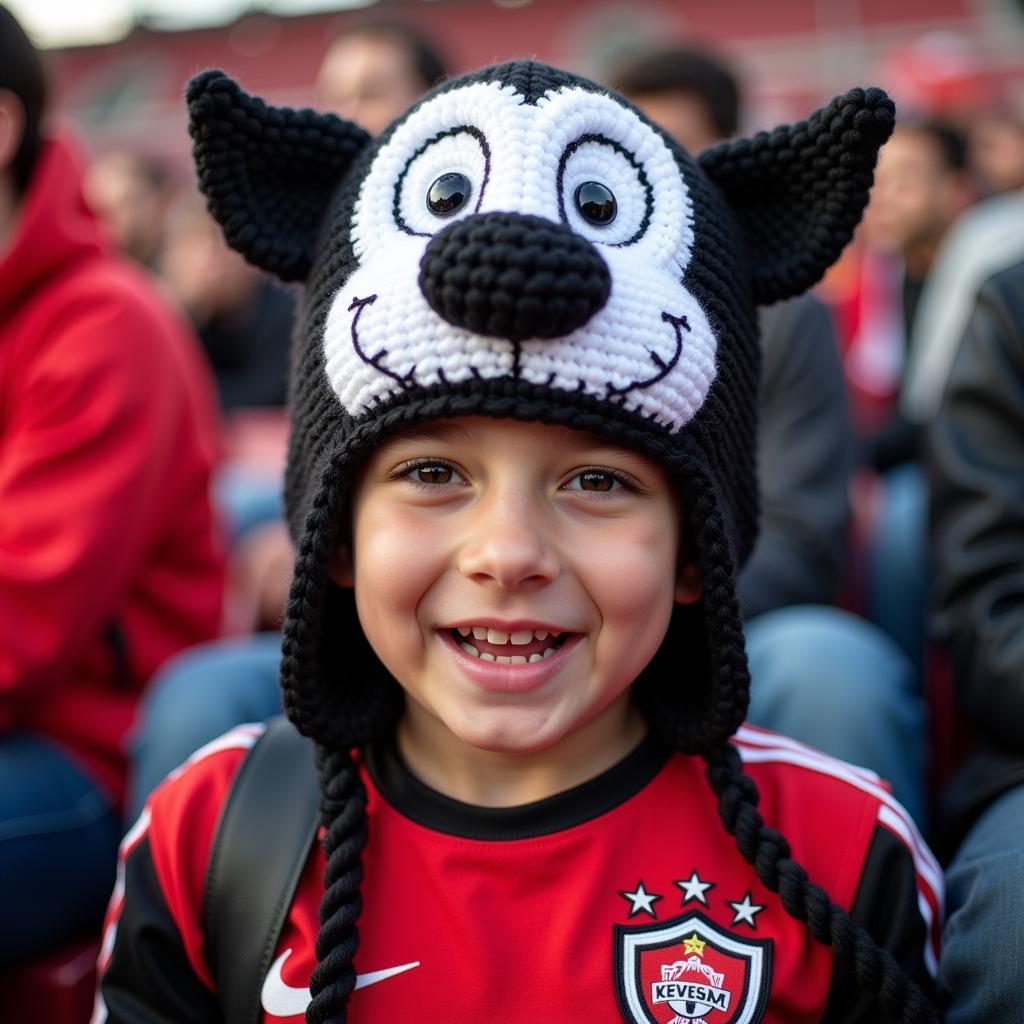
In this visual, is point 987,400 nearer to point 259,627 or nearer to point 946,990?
point 946,990

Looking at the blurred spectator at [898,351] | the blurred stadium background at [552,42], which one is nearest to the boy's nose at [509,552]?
the blurred spectator at [898,351]

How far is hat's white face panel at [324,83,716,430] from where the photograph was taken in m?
1.21

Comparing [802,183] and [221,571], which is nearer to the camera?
[802,183]

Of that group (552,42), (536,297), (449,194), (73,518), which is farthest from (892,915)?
(552,42)

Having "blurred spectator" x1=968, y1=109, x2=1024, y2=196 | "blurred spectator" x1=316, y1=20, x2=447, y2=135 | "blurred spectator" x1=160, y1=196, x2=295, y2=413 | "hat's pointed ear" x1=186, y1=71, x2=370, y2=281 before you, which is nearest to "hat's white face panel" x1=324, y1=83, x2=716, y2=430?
"hat's pointed ear" x1=186, y1=71, x2=370, y2=281

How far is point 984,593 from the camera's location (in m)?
1.75

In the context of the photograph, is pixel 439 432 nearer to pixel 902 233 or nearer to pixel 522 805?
pixel 522 805

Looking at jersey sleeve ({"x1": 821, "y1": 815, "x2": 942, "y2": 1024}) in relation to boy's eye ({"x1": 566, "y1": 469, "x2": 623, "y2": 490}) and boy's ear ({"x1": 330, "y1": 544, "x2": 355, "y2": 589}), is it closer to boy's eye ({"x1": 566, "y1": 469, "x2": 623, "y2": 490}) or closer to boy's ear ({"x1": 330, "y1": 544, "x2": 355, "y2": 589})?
boy's eye ({"x1": 566, "y1": 469, "x2": 623, "y2": 490})

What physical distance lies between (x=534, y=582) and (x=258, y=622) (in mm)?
1662

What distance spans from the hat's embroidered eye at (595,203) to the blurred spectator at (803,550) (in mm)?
690

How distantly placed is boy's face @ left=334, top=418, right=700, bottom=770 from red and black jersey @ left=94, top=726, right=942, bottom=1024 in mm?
150

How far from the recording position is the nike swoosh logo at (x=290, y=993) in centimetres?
131

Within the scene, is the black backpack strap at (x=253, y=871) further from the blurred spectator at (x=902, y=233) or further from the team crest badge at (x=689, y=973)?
the blurred spectator at (x=902, y=233)

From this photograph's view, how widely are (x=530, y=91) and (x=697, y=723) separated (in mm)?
739
